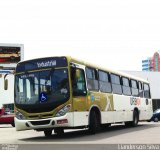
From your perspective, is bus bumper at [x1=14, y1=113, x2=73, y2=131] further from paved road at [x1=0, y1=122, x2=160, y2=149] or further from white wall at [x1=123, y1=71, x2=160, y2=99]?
white wall at [x1=123, y1=71, x2=160, y2=99]

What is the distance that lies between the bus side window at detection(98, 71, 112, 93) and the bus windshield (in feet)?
10.4

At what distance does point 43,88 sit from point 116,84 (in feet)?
19.7

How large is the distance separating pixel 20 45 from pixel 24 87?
159 ft

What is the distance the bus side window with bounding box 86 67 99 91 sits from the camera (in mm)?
17344

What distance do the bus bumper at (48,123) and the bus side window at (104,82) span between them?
11.6ft

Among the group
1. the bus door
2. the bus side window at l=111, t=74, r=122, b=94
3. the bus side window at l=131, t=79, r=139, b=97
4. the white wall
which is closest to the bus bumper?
the bus door

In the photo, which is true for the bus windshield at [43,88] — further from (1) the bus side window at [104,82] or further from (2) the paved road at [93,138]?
(1) the bus side window at [104,82]

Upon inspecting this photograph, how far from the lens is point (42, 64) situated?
1642 centimetres

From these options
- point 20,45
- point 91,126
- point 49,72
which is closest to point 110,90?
point 91,126

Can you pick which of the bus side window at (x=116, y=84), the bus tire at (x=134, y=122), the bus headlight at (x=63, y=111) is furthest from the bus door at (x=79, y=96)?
the bus tire at (x=134, y=122)

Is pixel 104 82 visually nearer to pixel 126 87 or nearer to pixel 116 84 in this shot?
pixel 116 84

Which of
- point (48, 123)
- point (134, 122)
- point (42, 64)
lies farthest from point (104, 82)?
point (134, 122)

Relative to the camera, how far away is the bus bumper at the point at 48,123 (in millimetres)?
15414

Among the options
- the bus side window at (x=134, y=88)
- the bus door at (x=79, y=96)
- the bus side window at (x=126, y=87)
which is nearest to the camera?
the bus door at (x=79, y=96)
